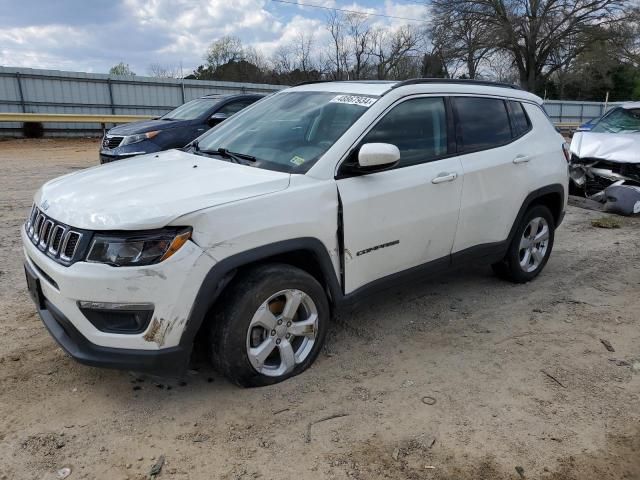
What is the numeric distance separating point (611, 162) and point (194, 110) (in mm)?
7248

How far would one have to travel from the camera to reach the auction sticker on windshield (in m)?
3.63

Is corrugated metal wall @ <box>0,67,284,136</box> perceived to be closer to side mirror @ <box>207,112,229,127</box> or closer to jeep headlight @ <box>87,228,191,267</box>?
side mirror @ <box>207,112,229,127</box>

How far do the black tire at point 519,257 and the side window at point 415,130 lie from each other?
132 cm

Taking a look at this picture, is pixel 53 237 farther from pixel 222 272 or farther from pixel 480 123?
pixel 480 123

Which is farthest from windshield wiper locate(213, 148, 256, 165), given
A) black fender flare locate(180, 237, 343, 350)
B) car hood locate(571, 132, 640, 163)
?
car hood locate(571, 132, 640, 163)

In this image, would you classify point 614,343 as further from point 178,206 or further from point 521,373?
point 178,206

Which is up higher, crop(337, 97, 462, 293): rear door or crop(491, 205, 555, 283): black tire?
crop(337, 97, 462, 293): rear door

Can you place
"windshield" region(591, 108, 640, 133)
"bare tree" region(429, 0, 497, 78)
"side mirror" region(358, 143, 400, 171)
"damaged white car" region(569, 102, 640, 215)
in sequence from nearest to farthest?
1. "side mirror" region(358, 143, 400, 171)
2. "damaged white car" region(569, 102, 640, 215)
3. "windshield" region(591, 108, 640, 133)
4. "bare tree" region(429, 0, 497, 78)

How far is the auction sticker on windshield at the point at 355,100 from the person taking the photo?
143 inches

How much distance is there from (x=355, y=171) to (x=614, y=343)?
2.33 m

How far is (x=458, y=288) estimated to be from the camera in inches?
195

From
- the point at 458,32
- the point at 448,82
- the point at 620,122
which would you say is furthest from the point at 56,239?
the point at 458,32

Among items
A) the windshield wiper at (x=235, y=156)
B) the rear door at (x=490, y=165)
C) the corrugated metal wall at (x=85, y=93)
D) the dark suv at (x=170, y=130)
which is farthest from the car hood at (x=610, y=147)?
the corrugated metal wall at (x=85, y=93)

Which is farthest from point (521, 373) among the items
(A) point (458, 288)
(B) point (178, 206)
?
(B) point (178, 206)
